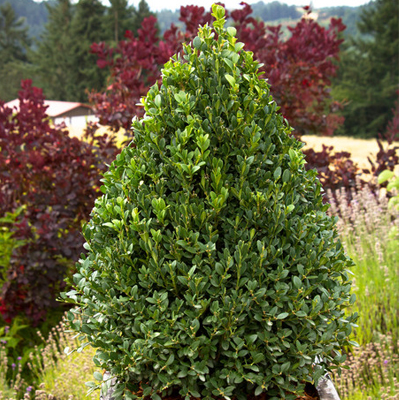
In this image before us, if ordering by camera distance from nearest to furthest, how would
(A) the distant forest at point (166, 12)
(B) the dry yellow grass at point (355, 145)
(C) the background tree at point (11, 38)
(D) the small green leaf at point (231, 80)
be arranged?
1. (D) the small green leaf at point (231, 80)
2. (B) the dry yellow grass at point (355, 145)
3. (C) the background tree at point (11, 38)
4. (A) the distant forest at point (166, 12)

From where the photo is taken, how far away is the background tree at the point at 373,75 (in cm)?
2383

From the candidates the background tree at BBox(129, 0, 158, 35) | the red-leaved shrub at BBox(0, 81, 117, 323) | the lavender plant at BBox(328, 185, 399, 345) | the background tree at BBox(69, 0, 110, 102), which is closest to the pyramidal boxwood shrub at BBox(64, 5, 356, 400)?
the lavender plant at BBox(328, 185, 399, 345)

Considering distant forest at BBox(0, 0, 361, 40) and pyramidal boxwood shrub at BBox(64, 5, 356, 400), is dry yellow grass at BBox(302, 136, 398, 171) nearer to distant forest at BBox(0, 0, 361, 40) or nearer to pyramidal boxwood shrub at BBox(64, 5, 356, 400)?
pyramidal boxwood shrub at BBox(64, 5, 356, 400)

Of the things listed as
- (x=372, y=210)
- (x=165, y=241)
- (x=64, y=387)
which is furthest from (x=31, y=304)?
(x=372, y=210)

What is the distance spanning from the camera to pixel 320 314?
1848 mm

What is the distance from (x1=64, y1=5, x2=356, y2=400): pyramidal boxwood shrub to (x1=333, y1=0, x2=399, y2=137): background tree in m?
23.7

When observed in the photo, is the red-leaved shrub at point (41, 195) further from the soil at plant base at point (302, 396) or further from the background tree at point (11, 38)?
the background tree at point (11, 38)

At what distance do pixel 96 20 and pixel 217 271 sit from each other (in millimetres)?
32882

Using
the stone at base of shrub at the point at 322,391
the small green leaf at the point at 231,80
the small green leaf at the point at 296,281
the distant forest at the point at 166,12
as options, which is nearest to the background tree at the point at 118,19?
the distant forest at the point at 166,12

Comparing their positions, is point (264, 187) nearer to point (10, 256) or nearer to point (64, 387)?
point (64, 387)

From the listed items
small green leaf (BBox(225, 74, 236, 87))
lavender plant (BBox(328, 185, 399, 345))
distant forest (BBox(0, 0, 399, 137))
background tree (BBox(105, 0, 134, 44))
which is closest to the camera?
small green leaf (BBox(225, 74, 236, 87))

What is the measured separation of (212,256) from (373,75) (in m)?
26.0

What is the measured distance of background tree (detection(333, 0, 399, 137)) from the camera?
2383cm

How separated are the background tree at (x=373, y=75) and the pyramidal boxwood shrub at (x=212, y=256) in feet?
77.8
